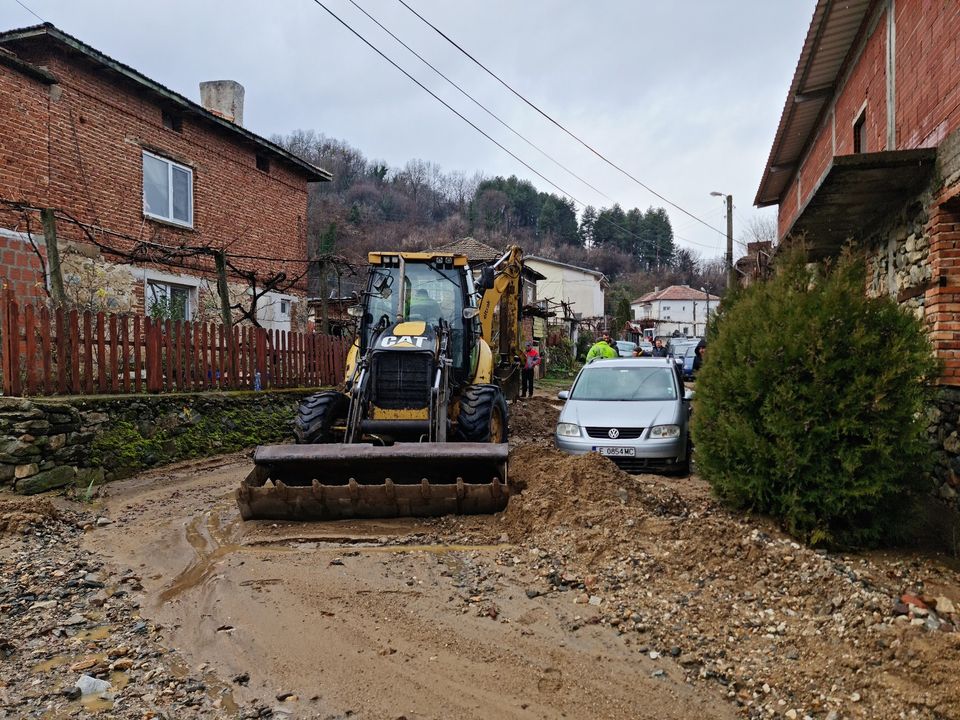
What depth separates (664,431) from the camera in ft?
27.0

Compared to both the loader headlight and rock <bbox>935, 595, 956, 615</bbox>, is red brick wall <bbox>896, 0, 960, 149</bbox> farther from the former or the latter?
rock <bbox>935, 595, 956, 615</bbox>

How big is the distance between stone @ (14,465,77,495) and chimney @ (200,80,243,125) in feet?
45.8

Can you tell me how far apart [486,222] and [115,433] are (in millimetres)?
74080

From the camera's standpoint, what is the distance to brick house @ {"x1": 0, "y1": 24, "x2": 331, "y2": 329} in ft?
37.8

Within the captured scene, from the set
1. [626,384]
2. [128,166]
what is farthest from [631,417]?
[128,166]

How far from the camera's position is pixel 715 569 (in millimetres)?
4473

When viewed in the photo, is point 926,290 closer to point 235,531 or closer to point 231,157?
point 235,531

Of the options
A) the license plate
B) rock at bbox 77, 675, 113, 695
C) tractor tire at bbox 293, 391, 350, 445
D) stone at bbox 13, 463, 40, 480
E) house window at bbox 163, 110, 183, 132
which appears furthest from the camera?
house window at bbox 163, 110, 183, 132

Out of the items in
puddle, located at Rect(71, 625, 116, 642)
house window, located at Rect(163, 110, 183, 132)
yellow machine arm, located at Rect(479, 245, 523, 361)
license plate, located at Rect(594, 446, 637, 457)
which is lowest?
puddle, located at Rect(71, 625, 116, 642)

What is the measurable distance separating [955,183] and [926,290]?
46.3 inches

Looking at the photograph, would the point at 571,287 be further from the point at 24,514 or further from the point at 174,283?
the point at 24,514

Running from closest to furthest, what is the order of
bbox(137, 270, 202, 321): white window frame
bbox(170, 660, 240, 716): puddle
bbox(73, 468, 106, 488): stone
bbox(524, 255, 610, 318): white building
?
bbox(170, 660, 240, 716): puddle < bbox(73, 468, 106, 488): stone < bbox(137, 270, 202, 321): white window frame < bbox(524, 255, 610, 318): white building

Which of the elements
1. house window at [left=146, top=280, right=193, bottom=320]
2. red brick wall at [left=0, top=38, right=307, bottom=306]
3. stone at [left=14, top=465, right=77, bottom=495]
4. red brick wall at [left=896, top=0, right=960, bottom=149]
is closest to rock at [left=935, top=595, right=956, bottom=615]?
red brick wall at [left=896, top=0, right=960, bottom=149]

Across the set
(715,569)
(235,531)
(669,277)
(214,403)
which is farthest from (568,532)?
(669,277)
